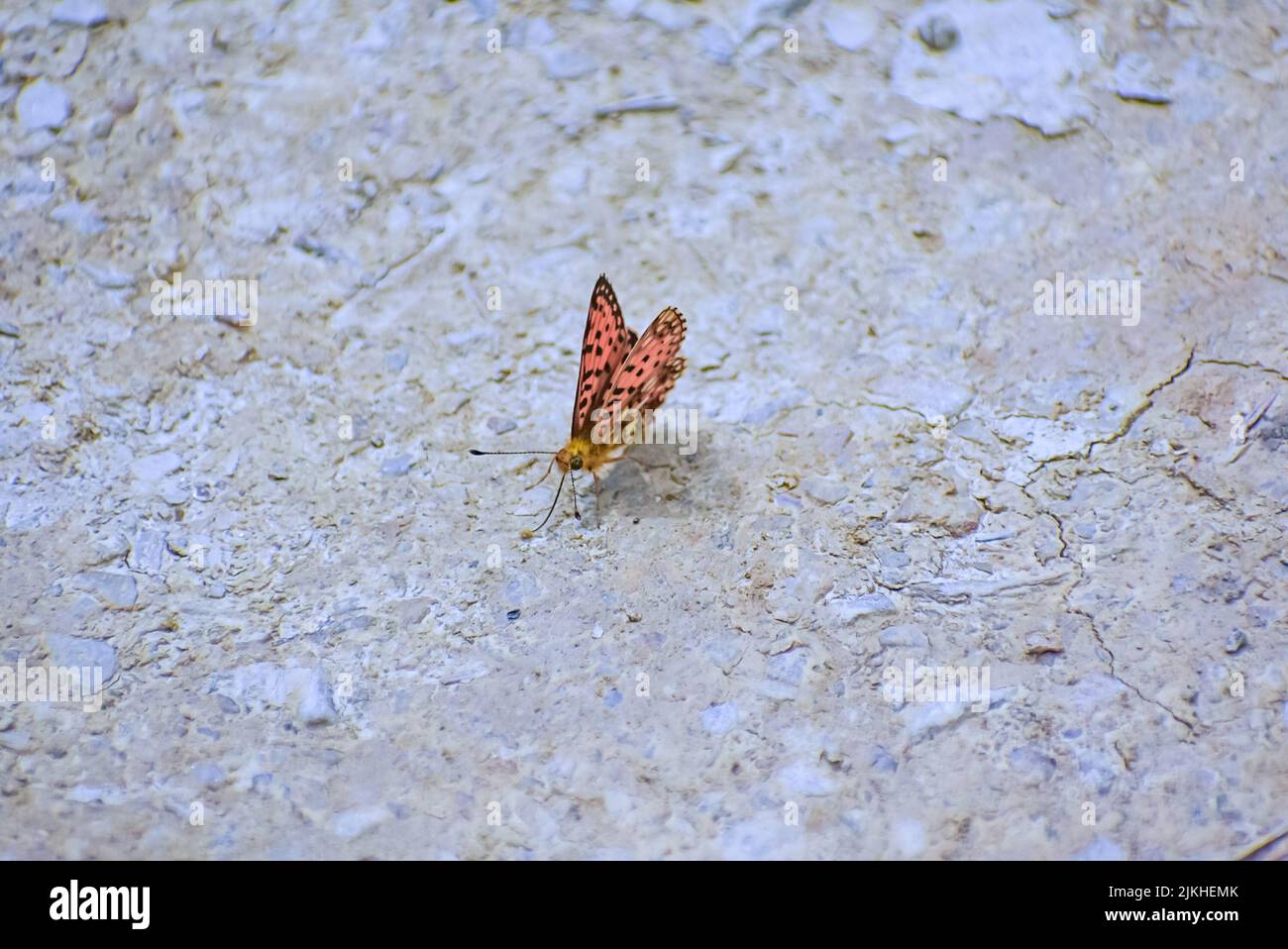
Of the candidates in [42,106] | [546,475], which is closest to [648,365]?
[546,475]

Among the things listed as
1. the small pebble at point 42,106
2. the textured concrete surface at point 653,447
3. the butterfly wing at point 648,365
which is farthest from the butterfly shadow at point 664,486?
the small pebble at point 42,106

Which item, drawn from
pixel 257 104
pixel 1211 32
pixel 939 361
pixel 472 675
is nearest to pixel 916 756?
pixel 472 675

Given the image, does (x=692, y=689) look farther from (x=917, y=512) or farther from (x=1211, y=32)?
(x=1211, y=32)

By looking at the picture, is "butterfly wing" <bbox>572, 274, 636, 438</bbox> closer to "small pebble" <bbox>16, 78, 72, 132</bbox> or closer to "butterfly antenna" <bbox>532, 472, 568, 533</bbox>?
"butterfly antenna" <bbox>532, 472, 568, 533</bbox>

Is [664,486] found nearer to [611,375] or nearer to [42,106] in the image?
[611,375]

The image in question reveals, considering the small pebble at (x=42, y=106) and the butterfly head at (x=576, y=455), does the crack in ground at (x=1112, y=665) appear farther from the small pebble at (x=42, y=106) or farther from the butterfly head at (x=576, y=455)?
the small pebble at (x=42, y=106)

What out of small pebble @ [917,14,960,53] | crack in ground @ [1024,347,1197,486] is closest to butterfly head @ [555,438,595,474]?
crack in ground @ [1024,347,1197,486]
